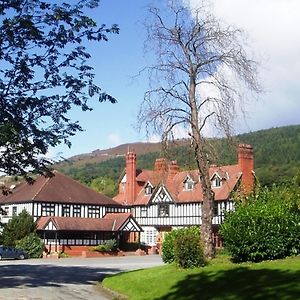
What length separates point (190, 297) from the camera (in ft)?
49.4

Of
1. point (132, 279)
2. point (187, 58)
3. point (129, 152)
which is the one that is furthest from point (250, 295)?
point (129, 152)

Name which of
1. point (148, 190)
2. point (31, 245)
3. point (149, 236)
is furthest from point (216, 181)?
point (31, 245)

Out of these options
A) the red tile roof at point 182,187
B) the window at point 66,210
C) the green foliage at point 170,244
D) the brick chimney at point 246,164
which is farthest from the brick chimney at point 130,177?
the green foliage at point 170,244

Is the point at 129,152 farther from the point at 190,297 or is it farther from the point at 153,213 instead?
the point at 190,297

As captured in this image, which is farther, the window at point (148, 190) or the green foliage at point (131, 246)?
the window at point (148, 190)

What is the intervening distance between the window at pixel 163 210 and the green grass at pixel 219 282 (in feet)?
122

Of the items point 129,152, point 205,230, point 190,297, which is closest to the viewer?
point 190,297

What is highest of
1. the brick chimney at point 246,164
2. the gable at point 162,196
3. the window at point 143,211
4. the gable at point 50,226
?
the brick chimney at point 246,164

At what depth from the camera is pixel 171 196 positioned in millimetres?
58031

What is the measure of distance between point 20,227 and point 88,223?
711 centimetres

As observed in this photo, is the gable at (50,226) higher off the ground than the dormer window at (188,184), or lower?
lower

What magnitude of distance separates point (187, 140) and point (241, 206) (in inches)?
161

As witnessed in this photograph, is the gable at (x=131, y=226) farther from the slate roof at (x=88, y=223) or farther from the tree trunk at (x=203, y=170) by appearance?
the tree trunk at (x=203, y=170)

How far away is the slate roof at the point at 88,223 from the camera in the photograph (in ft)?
171
